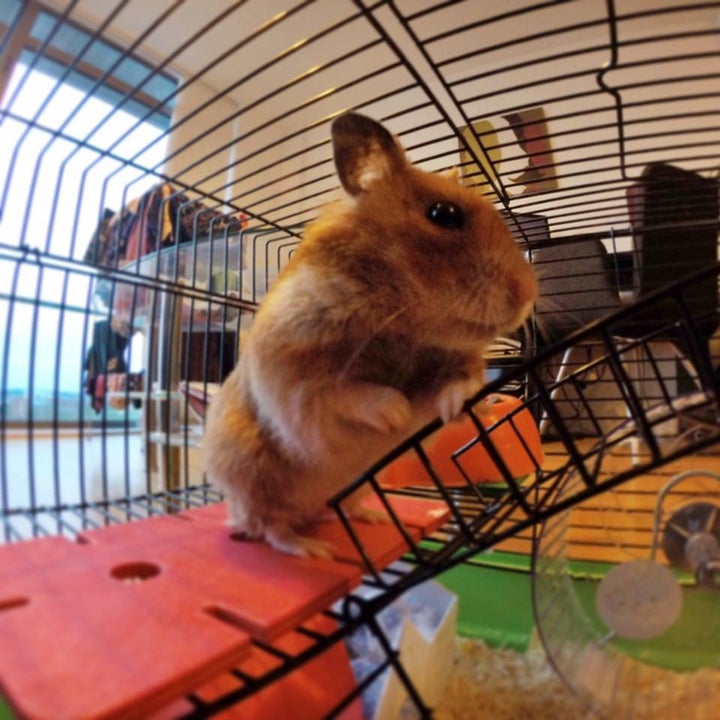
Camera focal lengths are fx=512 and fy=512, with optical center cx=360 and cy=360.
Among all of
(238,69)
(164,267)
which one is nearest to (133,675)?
(164,267)

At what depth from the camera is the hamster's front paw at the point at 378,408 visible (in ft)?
2.41

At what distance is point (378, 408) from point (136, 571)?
1.27 ft

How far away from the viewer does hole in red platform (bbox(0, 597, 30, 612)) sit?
1.75 feet

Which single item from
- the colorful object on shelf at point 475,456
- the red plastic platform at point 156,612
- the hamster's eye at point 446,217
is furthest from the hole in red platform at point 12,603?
the colorful object on shelf at point 475,456

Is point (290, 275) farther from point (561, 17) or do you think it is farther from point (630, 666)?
point (561, 17)

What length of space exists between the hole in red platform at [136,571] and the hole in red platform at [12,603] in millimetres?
110

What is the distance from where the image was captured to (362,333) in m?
0.80

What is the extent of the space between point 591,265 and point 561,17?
191 cm

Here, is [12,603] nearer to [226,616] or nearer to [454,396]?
[226,616]

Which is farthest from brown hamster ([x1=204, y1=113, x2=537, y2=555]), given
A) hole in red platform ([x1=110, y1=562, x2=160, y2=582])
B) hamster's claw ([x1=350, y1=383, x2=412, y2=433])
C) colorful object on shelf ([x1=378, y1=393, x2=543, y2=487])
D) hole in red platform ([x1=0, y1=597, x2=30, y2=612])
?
colorful object on shelf ([x1=378, y1=393, x2=543, y2=487])

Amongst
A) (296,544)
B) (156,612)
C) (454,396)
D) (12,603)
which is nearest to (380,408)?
(454,396)

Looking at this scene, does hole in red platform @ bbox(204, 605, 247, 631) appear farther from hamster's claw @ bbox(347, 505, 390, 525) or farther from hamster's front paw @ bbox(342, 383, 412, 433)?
hamster's claw @ bbox(347, 505, 390, 525)

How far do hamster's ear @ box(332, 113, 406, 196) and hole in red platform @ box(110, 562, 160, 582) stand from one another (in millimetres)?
674

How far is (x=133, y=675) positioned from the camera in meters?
0.41
